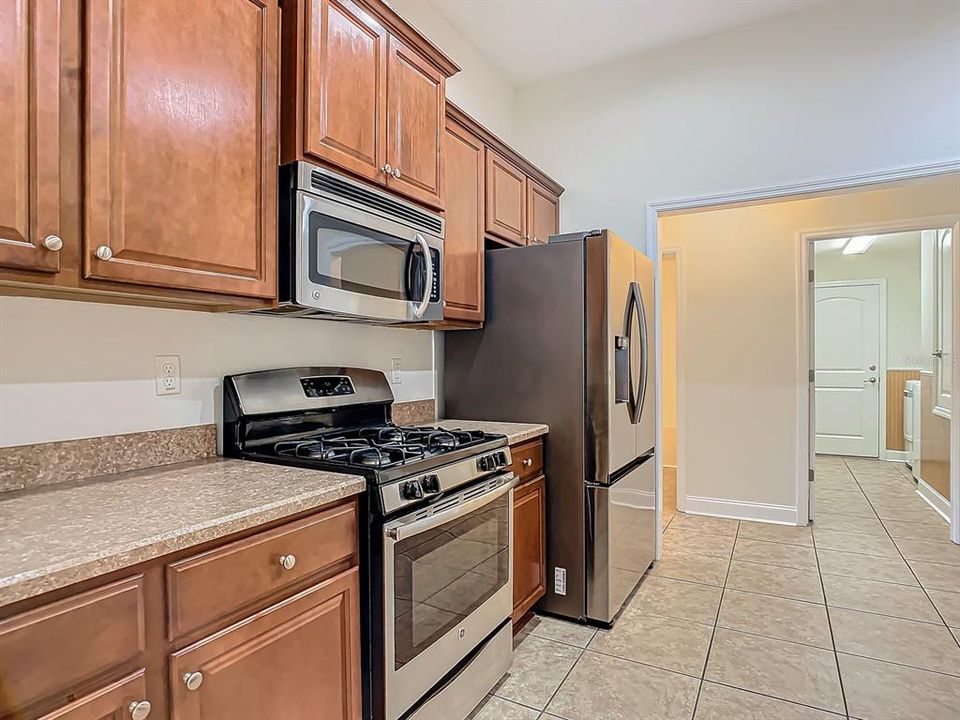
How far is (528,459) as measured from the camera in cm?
244

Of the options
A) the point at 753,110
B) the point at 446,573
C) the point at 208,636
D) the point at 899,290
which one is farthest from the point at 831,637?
the point at 899,290

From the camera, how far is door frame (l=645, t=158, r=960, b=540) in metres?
2.80

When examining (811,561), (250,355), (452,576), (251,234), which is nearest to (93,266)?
(251,234)

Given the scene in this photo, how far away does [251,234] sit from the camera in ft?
5.12

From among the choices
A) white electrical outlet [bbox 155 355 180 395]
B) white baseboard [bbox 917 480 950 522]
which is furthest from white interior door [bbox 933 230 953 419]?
white electrical outlet [bbox 155 355 180 395]

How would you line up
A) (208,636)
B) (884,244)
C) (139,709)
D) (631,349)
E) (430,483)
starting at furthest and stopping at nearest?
(884,244) → (631,349) → (430,483) → (208,636) → (139,709)

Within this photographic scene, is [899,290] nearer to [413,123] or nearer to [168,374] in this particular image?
[413,123]

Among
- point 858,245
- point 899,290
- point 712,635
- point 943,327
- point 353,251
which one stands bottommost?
point 712,635

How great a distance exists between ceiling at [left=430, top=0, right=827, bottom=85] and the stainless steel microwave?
146cm

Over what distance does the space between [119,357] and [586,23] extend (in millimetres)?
2839

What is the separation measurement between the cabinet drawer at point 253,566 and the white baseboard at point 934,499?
4533mm

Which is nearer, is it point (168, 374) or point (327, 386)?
point (168, 374)

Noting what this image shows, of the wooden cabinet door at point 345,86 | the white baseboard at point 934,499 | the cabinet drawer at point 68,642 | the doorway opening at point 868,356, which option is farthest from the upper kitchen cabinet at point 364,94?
the doorway opening at point 868,356

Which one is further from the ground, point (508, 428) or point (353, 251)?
point (353, 251)
